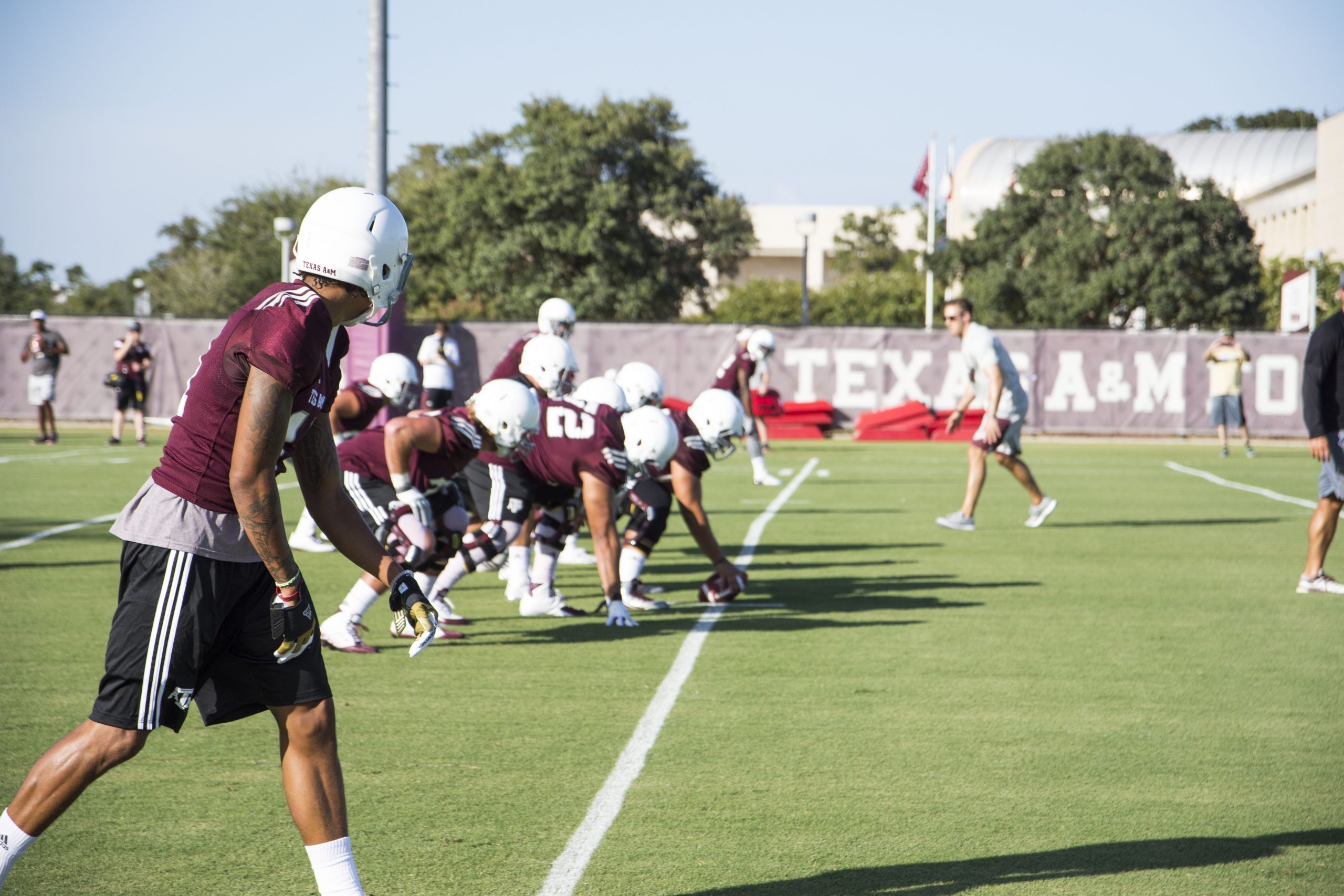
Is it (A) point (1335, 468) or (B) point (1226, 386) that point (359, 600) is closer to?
(A) point (1335, 468)

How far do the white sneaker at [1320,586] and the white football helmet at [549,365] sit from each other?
5.54 metres

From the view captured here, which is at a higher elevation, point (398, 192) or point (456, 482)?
point (398, 192)

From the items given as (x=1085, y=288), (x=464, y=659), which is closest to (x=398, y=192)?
(x=1085, y=288)

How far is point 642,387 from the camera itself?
31.8 ft

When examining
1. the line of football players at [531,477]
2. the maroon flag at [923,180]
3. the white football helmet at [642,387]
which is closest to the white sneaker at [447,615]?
the line of football players at [531,477]

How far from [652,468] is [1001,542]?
5000mm

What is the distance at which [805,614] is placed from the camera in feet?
27.2

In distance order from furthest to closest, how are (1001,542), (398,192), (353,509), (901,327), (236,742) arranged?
1. (398,192)
2. (901,327)
3. (1001,542)
4. (236,742)
5. (353,509)

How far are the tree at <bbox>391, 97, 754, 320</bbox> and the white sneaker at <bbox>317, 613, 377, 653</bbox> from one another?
36999 mm

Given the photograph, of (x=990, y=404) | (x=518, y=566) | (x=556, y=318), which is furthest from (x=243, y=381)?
(x=990, y=404)

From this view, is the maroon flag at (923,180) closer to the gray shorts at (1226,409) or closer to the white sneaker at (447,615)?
the gray shorts at (1226,409)

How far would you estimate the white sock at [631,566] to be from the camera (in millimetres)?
8594

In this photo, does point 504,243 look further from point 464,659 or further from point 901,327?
point 464,659

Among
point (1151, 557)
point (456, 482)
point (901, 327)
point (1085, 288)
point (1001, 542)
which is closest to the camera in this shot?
point (456, 482)
